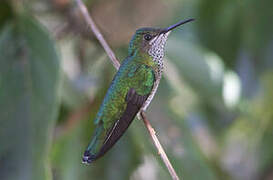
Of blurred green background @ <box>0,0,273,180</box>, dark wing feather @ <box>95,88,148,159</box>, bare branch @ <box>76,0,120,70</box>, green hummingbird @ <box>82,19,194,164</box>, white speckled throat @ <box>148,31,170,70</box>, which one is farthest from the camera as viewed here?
blurred green background @ <box>0,0,273,180</box>

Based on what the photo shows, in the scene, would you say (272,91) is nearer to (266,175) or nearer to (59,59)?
(266,175)

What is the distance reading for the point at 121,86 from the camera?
1.85 m

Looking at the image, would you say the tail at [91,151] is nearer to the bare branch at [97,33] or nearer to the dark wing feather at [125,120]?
the dark wing feather at [125,120]

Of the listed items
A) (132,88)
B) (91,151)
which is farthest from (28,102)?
(91,151)

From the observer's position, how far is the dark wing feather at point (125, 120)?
57.7 inches

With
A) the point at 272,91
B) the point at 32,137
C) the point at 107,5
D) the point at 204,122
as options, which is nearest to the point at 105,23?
the point at 107,5

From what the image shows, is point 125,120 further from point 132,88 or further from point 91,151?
point 132,88

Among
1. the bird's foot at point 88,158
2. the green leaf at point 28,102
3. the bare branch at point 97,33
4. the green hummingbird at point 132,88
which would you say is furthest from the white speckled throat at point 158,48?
the bird's foot at point 88,158

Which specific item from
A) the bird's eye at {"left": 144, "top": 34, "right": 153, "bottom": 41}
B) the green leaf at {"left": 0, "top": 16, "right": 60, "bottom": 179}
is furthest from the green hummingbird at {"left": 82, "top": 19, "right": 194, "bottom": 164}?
the green leaf at {"left": 0, "top": 16, "right": 60, "bottom": 179}

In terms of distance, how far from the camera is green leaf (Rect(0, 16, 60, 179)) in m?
2.01

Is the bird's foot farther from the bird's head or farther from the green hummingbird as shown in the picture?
the bird's head

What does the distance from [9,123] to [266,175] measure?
152 centimetres

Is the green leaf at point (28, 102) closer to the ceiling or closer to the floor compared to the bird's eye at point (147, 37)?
closer to the floor

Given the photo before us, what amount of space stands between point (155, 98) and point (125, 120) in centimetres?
86
